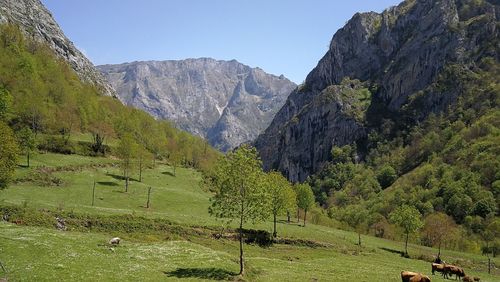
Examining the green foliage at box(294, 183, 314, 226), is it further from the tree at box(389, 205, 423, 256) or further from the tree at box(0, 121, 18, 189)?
the tree at box(0, 121, 18, 189)

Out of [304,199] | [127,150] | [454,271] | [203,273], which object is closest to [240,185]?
[203,273]

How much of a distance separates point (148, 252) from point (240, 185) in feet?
43.8

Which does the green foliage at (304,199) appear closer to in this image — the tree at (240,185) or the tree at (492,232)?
the tree at (492,232)

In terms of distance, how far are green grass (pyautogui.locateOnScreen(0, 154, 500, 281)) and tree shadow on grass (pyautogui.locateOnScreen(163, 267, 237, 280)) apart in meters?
0.10

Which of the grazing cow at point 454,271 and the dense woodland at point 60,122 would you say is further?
the dense woodland at point 60,122

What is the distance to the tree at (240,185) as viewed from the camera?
46.2 metres

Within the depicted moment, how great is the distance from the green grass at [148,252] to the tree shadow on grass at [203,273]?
101 mm

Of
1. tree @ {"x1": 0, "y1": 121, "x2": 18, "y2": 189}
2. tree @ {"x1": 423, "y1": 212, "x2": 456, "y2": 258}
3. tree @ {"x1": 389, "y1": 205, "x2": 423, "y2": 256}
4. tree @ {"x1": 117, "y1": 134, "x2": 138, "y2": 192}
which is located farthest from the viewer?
tree @ {"x1": 423, "y1": 212, "x2": 456, "y2": 258}

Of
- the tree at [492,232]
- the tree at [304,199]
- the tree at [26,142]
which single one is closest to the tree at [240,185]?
the tree at [26,142]

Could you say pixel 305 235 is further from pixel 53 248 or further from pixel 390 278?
pixel 53 248

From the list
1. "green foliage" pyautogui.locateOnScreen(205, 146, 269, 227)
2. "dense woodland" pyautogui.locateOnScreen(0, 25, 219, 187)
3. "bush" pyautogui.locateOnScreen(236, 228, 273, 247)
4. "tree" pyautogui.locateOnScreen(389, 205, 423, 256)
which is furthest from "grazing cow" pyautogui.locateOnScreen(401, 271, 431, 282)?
"dense woodland" pyautogui.locateOnScreen(0, 25, 219, 187)

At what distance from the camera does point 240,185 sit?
46.6m

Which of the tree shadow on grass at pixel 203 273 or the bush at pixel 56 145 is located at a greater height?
the bush at pixel 56 145

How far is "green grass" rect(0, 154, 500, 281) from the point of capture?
36.6 metres
